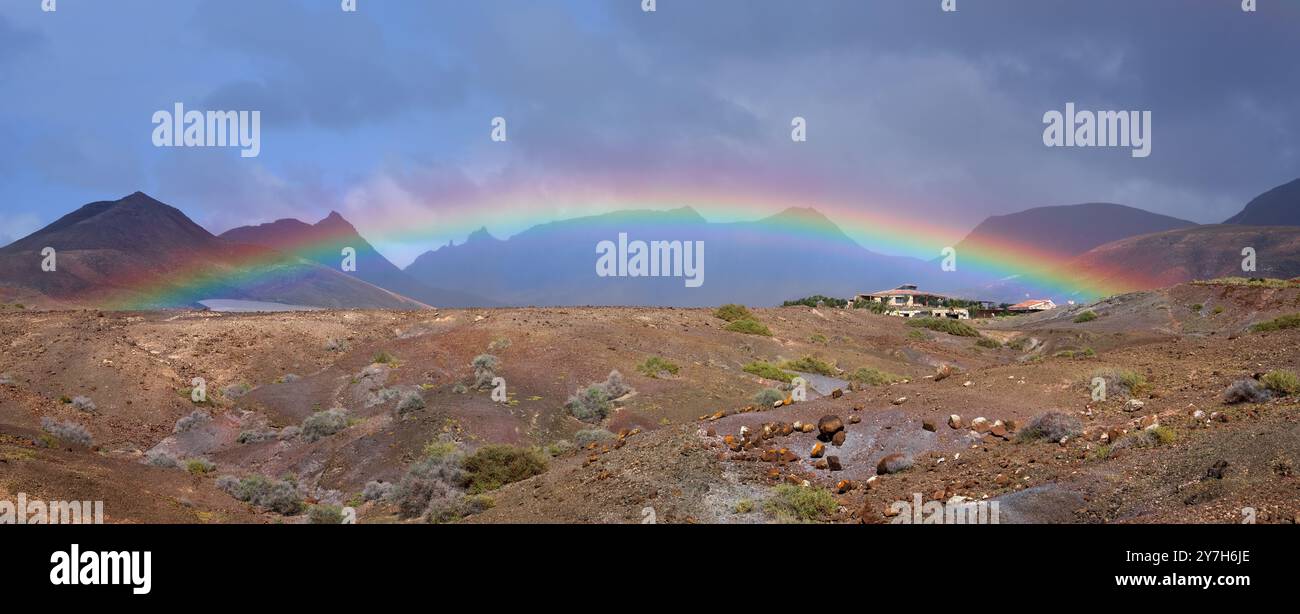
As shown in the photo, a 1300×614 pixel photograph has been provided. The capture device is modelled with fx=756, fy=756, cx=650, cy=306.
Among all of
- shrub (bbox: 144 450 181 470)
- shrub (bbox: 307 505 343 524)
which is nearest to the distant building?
shrub (bbox: 144 450 181 470)

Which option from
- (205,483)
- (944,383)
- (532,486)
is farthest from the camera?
(205,483)

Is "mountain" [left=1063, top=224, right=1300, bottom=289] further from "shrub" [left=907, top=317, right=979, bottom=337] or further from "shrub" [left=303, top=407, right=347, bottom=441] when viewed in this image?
"shrub" [left=303, top=407, right=347, bottom=441]

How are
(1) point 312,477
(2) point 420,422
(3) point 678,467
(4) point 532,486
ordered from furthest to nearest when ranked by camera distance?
1. (2) point 420,422
2. (1) point 312,477
3. (4) point 532,486
4. (3) point 678,467

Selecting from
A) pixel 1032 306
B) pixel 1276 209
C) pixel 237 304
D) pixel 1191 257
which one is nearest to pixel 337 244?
pixel 237 304

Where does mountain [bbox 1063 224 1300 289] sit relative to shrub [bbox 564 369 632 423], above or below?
above

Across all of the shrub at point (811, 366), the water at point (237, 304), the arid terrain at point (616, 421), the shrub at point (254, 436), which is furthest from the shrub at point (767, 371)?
the water at point (237, 304)

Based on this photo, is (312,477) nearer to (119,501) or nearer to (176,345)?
(119,501)
